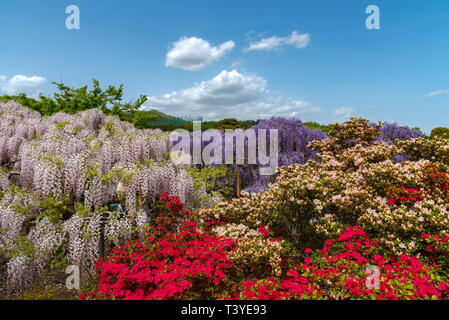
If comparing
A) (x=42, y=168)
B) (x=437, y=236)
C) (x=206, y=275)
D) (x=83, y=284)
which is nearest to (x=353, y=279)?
(x=437, y=236)

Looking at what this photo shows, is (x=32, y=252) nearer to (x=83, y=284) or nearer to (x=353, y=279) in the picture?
(x=83, y=284)

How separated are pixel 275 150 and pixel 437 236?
22.3ft

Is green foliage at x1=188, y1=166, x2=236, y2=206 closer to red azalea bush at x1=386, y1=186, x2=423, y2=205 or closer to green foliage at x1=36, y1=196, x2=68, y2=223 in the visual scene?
green foliage at x1=36, y1=196, x2=68, y2=223

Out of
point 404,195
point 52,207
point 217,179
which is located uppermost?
point 404,195

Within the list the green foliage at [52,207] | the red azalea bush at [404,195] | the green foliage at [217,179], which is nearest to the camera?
the red azalea bush at [404,195]

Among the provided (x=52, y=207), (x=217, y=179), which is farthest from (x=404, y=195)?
(x=52, y=207)

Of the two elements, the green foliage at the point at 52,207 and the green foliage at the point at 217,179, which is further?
the green foliage at the point at 217,179

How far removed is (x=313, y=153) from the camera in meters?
11.6

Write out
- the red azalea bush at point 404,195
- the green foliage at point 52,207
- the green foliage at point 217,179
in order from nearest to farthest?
the red azalea bush at point 404,195 → the green foliage at point 52,207 → the green foliage at point 217,179

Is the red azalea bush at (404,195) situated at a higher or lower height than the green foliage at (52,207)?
higher

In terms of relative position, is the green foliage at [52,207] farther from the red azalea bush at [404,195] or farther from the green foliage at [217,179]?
the red azalea bush at [404,195]

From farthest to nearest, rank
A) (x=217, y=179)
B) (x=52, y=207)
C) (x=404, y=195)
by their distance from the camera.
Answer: (x=217, y=179)
(x=52, y=207)
(x=404, y=195)

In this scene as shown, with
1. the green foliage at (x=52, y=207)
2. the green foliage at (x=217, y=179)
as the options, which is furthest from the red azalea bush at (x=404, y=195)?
the green foliage at (x=52, y=207)

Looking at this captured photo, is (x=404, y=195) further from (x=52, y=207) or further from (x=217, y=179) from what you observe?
(x=52, y=207)
